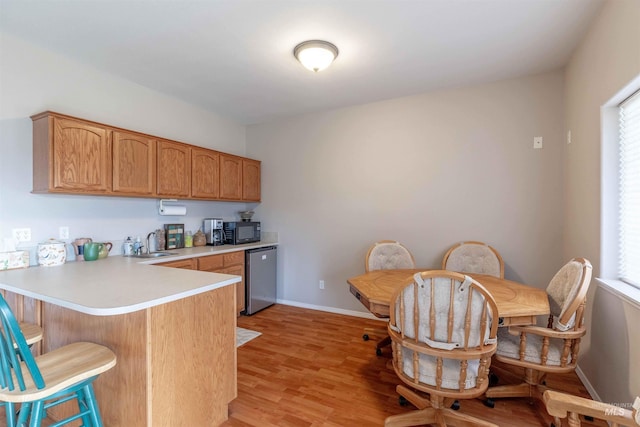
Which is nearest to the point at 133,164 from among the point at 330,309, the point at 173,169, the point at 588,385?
the point at 173,169

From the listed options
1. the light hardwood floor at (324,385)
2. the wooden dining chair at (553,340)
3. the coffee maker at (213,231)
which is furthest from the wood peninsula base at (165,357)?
the coffee maker at (213,231)

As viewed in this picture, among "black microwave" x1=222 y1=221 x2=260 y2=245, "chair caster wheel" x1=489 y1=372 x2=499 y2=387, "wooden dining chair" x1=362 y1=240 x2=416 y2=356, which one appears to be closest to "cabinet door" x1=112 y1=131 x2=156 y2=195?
"black microwave" x1=222 y1=221 x2=260 y2=245

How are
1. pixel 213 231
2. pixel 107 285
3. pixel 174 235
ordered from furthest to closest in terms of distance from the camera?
1. pixel 213 231
2. pixel 174 235
3. pixel 107 285

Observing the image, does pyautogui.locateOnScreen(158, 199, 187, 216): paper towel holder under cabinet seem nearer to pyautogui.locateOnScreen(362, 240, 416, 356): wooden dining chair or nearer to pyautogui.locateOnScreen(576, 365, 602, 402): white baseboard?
pyautogui.locateOnScreen(362, 240, 416, 356): wooden dining chair

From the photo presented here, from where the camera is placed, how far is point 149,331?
4.49ft

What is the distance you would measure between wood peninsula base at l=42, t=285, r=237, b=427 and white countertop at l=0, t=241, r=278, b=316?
81 millimetres

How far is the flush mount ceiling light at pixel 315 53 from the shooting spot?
222 cm

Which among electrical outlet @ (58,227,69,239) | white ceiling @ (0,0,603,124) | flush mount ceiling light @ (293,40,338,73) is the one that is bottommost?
electrical outlet @ (58,227,69,239)

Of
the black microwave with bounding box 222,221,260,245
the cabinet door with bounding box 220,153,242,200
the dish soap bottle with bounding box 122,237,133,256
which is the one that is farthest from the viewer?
the black microwave with bounding box 222,221,260,245

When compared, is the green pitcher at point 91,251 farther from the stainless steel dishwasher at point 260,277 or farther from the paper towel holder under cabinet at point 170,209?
the stainless steel dishwasher at point 260,277

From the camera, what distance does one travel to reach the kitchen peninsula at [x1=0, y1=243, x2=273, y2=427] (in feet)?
4.52

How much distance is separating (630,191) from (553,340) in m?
1.07

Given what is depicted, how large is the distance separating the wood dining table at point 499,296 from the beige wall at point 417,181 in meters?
0.78

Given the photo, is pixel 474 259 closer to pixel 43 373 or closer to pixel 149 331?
pixel 149 331
